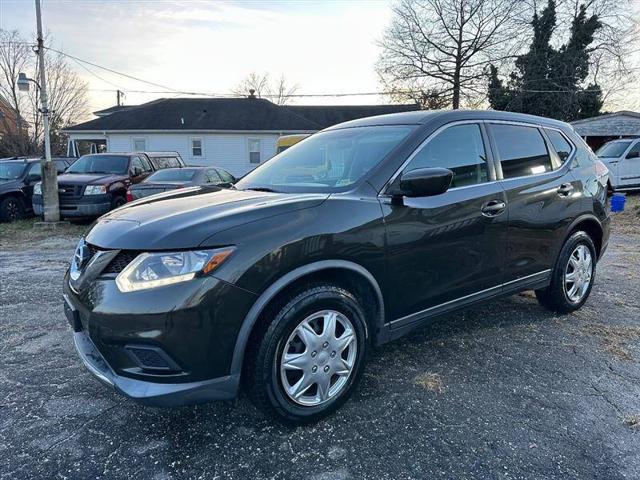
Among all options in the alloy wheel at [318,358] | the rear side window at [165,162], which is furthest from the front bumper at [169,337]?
the rear side window at [165,162]

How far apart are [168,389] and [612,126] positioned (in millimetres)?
27495

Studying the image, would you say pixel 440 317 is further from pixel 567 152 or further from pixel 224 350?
pixel 567 152

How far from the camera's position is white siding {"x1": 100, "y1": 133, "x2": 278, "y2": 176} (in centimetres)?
2502

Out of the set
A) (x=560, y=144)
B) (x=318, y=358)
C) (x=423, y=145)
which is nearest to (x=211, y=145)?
(x=560, y=144)

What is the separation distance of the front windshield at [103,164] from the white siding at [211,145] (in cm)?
1372

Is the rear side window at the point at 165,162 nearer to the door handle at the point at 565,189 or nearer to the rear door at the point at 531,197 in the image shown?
the rear door at the point at 531,197

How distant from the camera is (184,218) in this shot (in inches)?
92.4

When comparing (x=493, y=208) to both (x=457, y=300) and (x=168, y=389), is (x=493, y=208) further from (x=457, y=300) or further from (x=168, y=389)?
(x=168, y=389)

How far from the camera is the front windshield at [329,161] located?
297 centimetres

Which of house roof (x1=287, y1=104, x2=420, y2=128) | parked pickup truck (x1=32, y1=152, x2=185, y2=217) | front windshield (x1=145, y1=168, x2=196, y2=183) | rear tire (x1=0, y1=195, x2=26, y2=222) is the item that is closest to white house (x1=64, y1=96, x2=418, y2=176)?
house roof (x1=287, y1=104, x2=420, y2=128)

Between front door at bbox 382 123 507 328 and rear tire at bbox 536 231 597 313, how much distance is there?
38.0 inches

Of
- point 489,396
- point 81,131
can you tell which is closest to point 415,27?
point 81,131

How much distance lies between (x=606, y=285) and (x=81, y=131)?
2676 cm

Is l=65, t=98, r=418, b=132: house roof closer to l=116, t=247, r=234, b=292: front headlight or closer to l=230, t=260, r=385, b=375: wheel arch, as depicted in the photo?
l=230, t=260, r=385, b=375: wheel arch
